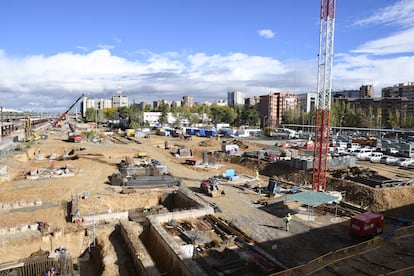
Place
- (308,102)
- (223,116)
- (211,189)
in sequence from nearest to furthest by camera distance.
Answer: (211,189) → (223,116) → (308,102)

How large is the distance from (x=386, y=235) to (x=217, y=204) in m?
10.6

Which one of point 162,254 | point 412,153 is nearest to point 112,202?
point 162,254

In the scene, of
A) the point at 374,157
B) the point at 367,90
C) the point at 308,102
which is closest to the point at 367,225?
the point at 374,157

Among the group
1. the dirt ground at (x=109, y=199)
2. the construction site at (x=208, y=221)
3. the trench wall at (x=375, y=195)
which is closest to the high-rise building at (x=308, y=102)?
the dirt ground at (x=109, y=199)

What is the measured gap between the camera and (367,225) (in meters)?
15.7

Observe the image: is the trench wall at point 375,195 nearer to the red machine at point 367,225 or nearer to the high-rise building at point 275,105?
the red machine at point 367,225

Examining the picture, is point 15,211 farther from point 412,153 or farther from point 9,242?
point 412,153

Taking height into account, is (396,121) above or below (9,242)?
above

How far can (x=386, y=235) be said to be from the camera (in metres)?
16.2

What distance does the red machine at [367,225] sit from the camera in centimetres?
1566

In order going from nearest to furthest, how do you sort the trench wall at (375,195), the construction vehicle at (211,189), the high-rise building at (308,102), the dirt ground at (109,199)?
the dirt ground at (109,199) → the trench wall at (375,195) → the construction vehicle at (211,189) → the high-rise building at (308,102)

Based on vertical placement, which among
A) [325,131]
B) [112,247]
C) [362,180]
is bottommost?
[112,247]

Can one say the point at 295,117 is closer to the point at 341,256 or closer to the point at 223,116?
the point at 223,116

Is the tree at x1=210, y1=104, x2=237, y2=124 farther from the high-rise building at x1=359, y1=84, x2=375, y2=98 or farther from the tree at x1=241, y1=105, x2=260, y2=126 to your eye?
the high-rise building at x1=359, y1=84, x2=375, y2=98
